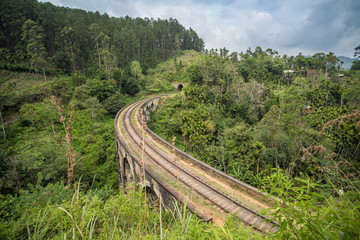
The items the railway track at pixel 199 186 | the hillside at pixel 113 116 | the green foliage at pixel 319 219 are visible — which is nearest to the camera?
the green foliage at pixel 319 219

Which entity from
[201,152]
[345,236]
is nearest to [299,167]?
[201,152]

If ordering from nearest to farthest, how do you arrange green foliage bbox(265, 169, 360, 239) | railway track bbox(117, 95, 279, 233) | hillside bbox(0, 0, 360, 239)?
green foliage bbox(265, 169, 360, 239) < railway track bbox(117, 95, 279, 233) < hillside bbox(0, 0, 360, 239)

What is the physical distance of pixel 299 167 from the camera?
1911 centimetres

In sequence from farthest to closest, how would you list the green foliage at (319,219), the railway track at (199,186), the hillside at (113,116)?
the hillside at (113,116), the railway track at (199,186), the green foliage at (319,219)

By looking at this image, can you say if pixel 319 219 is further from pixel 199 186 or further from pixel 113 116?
pixel 113 116

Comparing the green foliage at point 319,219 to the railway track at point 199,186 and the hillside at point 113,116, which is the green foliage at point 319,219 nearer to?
the hillside at point 113,116

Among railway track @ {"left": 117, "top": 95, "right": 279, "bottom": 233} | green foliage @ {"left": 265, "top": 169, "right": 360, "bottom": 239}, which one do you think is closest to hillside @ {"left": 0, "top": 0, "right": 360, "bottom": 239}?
green foliage @ {"left": 265, "top": 169, "right": 360, "bottom": 239}

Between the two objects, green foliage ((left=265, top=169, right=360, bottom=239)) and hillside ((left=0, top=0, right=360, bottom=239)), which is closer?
green foliage ((left=265, top=169, right=360, bottom=239))

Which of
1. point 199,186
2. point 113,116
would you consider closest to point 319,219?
point 199,186

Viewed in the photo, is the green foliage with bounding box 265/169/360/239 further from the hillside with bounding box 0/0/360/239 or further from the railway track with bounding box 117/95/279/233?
the railway track with bounding box 117/95/279/233

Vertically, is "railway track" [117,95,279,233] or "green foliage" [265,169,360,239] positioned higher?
"green foliage" [265,169,360,239]

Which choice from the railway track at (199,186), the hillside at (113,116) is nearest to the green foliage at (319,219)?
the hillside at (113,116)

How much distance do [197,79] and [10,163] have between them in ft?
115

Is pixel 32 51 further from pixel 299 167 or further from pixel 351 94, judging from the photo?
pixel 351 94
